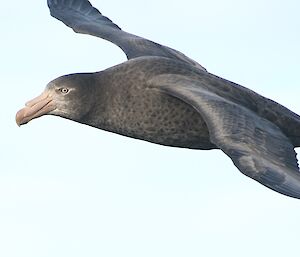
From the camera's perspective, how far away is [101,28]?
17.2 meters

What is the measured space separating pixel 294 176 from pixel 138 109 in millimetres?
2588

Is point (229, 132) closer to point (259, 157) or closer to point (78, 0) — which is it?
point (259, 157)

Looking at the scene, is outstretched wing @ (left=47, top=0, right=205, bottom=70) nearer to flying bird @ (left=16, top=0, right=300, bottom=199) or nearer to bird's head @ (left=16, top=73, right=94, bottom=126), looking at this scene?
flying bird @ (left=16, top=0, right=300, bottom=199)

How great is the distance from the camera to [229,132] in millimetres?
12734

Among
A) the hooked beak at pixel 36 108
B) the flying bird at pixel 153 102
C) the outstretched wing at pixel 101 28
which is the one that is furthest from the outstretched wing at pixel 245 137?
the outstretched wing at pixel 101 28

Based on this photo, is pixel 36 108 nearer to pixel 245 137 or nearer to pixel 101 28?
pixel 245 137

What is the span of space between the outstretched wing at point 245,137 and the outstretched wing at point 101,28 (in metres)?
2.25

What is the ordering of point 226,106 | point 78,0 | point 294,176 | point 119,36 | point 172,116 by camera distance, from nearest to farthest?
point 294,176
point 226,106
point 172,116
point 119,36
point 78,0

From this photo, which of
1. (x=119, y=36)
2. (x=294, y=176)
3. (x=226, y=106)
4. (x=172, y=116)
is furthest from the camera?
(x=119, y=36)

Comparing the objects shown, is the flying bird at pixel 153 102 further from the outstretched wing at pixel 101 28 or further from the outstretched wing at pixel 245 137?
the outstretched wing at pixel 101 28

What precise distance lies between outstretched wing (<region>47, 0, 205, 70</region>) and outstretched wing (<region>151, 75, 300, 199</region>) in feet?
7.37

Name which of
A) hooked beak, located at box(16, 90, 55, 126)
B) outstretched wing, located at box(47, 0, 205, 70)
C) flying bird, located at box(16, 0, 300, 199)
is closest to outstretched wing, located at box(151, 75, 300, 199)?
flying bird, located at box(16, 0, 300, 199)

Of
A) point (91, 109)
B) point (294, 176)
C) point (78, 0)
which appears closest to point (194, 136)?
point (91, 109)

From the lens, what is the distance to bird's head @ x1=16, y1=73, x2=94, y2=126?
14.3 meters
